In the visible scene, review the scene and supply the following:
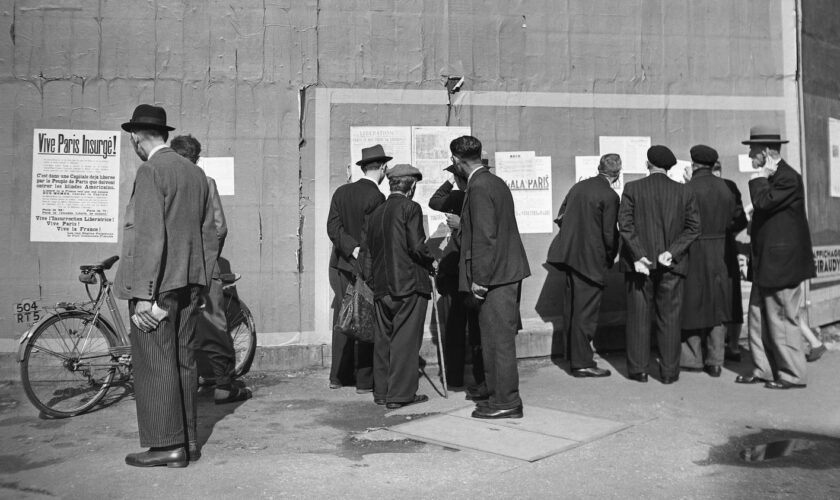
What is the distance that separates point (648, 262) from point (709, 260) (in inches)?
31.3

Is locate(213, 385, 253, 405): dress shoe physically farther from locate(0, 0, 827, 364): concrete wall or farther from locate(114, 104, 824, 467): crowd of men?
locate(0, 0, 827, 364): concrete wall

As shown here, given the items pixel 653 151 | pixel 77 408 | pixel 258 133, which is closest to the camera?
pixel 77 408

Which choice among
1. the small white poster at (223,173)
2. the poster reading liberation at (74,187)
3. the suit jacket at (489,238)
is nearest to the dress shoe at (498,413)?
the suit jacket at (489,238)

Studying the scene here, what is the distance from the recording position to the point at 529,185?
8.96 metres

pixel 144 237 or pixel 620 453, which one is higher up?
pixel 144 237

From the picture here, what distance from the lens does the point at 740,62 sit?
31.8ft

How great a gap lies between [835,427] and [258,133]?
568 centimetres

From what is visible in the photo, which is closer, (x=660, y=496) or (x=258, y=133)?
(x=660, y=496)

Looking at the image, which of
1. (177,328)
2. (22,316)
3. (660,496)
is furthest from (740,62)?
(22,316)

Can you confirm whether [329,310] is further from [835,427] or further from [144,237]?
[835,427]

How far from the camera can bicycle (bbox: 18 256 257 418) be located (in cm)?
650

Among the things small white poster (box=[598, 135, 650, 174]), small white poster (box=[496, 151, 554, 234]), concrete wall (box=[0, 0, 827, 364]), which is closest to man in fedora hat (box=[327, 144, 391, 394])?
concrete wall (box=[0, 0, 827, 364])

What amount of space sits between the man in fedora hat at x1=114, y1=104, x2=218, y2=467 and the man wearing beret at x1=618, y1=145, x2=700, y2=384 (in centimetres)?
412

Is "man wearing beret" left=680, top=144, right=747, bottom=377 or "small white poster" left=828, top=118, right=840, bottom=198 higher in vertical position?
"small white poster" left=828, top=118, right=840, bottom=198
